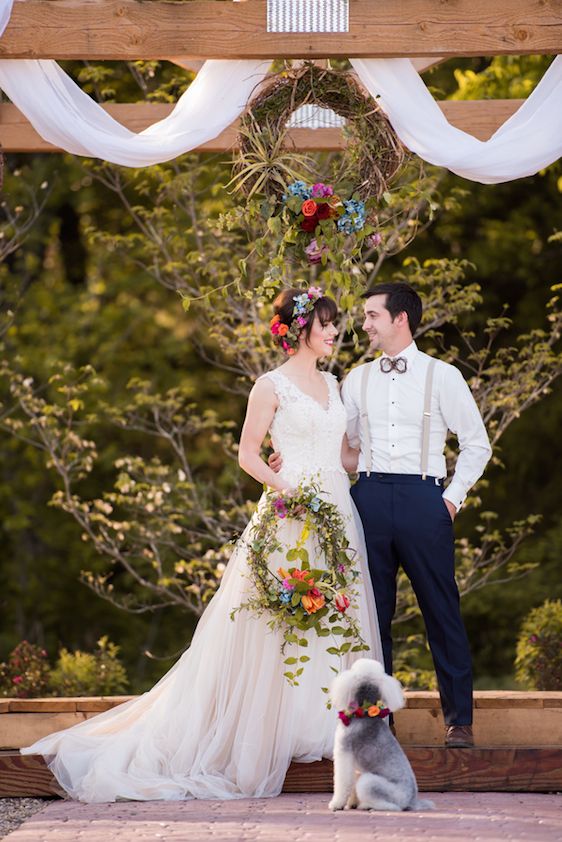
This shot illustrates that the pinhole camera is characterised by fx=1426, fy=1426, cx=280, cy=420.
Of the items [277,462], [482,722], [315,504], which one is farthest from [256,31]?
[482,722]

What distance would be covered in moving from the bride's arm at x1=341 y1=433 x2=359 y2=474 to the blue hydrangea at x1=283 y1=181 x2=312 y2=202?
1.00m

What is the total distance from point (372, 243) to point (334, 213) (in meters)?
0.25

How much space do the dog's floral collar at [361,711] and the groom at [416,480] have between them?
837 mm

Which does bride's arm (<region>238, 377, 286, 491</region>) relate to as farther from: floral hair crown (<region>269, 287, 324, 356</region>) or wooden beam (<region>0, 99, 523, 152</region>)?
wooden beam (<region>0, 99, 523, 152</region>)

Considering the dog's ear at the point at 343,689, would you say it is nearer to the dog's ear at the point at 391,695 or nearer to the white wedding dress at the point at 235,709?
the dog's ear at the point at 391,695

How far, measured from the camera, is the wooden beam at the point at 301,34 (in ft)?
17.3

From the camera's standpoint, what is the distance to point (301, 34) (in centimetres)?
528

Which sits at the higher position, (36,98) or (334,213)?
(36,98)

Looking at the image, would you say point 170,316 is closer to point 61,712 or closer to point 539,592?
point 539,592

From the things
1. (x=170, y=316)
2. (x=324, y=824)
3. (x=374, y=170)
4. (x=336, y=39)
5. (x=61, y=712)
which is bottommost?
(x=324, y=824)

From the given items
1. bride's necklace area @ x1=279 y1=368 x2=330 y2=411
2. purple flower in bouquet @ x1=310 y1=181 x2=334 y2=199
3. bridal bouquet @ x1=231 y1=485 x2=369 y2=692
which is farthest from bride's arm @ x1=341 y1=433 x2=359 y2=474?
purple flower in bouquet @ x1=310 y1=181 x2=334 y2=199

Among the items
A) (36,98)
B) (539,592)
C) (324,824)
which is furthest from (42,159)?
(324,824)

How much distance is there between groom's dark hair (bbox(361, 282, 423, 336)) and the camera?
5613mm

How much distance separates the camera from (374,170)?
5559 millimetres
